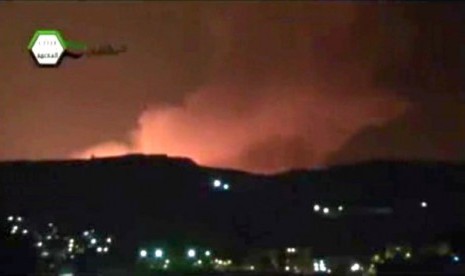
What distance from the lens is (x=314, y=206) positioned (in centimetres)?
835

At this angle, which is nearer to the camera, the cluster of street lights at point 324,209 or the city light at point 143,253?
the city light at point 143,253

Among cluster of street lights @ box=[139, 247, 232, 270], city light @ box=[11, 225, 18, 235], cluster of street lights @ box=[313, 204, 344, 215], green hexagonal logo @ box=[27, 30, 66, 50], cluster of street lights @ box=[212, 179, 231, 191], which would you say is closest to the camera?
green hexagonal logo @ box=[27, 30, 66, 50]

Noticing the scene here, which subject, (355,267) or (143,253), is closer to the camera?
(355,267)

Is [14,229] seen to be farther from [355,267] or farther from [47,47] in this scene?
[355,267]

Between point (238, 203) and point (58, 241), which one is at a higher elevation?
point (238, 203)

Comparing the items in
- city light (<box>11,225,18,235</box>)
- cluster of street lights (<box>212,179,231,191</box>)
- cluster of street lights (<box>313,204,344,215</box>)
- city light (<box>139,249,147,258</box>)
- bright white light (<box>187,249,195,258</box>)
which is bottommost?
city light (<box>139,249,147,258</box>)

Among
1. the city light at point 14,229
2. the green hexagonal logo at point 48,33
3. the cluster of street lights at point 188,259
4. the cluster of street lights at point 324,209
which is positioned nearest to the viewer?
the green hexagonal logo at point 48,33

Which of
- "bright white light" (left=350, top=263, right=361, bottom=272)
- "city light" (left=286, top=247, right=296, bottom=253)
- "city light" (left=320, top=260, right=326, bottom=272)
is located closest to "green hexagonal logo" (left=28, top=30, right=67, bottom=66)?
"city light" (left=286, top=247, right=296, bottom=253)

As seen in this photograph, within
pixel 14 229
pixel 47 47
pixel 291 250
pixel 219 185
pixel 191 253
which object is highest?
pixel 47 47

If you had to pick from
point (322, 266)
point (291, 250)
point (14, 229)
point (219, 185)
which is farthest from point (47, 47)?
point (322, 266)

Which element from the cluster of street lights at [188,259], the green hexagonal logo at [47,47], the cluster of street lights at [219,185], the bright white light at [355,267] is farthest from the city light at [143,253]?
the green hexagonal logo at [47,47]

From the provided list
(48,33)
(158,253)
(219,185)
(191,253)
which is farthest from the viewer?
(191,253)

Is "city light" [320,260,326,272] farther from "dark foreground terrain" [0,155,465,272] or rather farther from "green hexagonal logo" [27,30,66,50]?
"green hexagonal logo" [27,30,66,50]

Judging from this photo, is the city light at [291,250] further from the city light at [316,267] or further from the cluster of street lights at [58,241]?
the cluster of street lights at [58,241]
